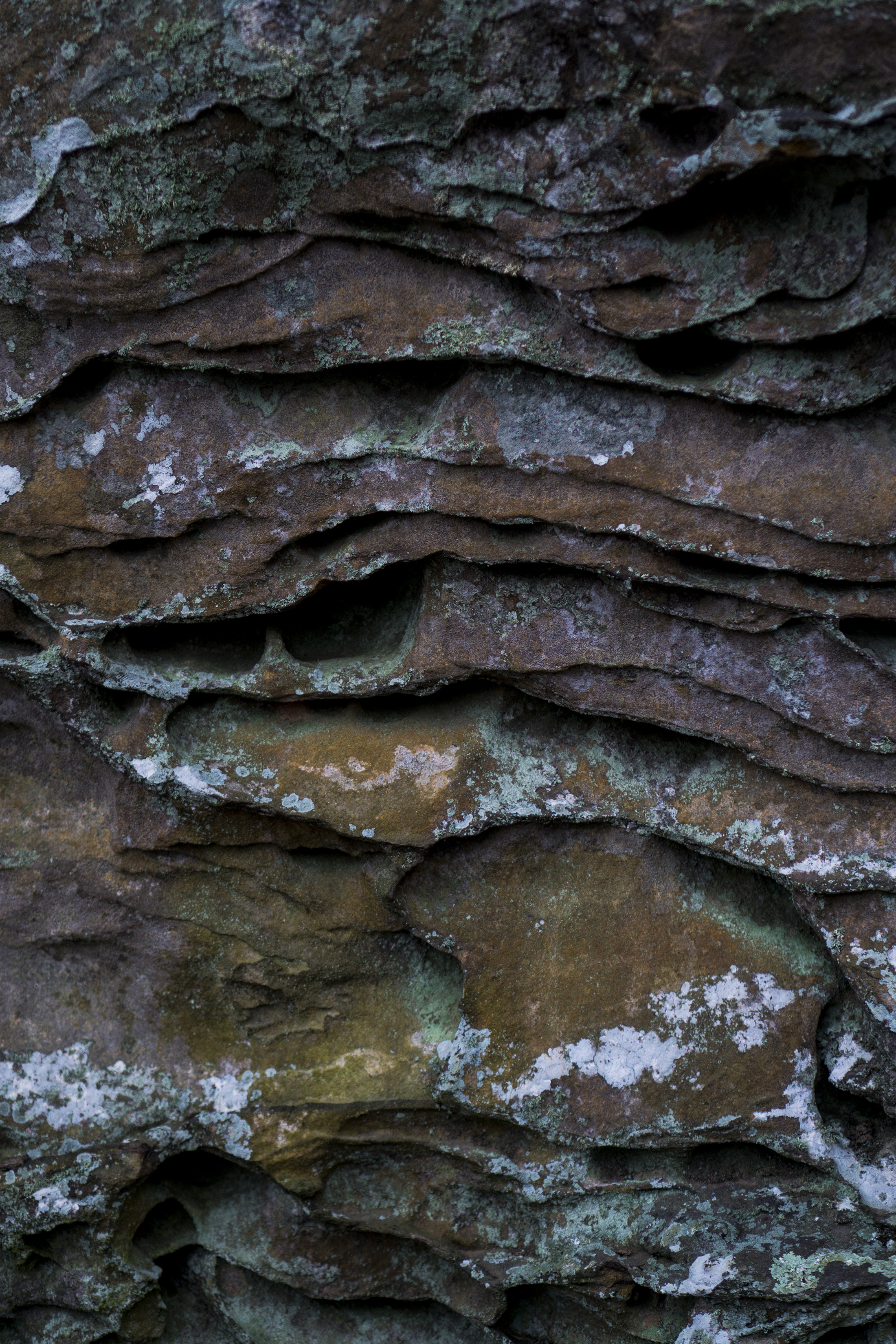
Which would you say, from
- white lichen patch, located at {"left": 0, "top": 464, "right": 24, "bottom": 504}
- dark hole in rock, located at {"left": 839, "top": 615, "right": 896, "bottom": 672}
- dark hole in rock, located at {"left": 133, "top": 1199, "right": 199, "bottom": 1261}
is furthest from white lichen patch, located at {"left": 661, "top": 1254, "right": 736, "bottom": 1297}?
white lichen patch, located at {"left": 0, "top": 464, "right": 24, "bottom": 504}

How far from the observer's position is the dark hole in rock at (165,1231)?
295cm

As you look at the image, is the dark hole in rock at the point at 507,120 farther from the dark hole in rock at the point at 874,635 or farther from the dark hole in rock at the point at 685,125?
the dark hole in rock at the point at 874,635

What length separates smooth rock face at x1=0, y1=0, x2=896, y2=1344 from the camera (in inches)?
79.8

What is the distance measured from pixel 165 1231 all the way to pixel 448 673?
6.29ft

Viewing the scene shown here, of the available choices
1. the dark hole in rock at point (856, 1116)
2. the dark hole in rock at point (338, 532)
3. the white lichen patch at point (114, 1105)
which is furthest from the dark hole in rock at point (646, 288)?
the white lichen patch at point (114, 1105)

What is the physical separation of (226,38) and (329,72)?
212 mm

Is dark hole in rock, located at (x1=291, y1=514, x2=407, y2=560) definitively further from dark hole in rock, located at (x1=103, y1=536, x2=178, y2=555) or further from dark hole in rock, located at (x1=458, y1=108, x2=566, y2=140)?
dark hole in rock, located at (x1=458, y1=108, x2=566, y2=140)

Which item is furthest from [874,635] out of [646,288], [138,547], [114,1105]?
[114,1105]

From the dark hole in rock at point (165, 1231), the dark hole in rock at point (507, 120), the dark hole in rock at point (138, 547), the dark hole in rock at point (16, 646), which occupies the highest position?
the dark hole in rock at point (507, 120)

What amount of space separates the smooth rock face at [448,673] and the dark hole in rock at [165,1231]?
0.05ft

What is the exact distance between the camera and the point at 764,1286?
2.58m

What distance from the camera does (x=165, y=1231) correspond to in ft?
9.82

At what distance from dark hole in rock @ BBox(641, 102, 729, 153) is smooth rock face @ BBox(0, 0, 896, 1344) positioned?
0.01 metres

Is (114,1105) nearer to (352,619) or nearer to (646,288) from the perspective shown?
(352,619)
